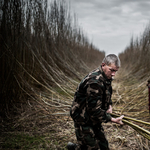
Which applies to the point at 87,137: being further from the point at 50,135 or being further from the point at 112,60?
the point at 50,135

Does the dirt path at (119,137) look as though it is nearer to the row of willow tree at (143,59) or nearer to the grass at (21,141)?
the grass at (21,141)

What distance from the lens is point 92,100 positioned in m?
1.49

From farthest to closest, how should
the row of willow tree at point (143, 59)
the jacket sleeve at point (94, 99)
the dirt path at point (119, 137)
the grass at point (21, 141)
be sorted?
the row of willow tree at point (143, 59) < the dirt path at point (119, 137) < the grass at point (21, 141) < the jacket sleeve at point (94, 99)

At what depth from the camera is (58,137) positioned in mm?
2604

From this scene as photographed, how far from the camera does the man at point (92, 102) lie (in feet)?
4.92

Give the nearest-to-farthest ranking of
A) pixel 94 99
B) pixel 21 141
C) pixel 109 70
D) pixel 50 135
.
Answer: pixel 94 99 < pixel 109 70 < pixel 21 141 < pixel 50 135

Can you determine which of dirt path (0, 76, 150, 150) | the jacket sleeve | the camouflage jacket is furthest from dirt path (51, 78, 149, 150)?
the jacket sleeve

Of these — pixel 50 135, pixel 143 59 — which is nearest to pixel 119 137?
pixel 50 135

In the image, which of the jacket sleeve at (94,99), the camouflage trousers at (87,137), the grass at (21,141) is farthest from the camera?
the grass at (21,141)

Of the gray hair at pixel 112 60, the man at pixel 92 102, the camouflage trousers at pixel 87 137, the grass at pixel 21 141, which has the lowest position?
the grass at pixel 21 141

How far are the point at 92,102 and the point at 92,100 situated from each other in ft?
0.05

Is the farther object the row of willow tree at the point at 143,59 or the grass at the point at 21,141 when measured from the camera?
the row of willow tree at the point at 143,59

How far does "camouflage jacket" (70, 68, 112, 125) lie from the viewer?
4.90ft

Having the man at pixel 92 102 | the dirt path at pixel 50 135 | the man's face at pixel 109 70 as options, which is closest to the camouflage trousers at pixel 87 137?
the man at pixel 92 102
